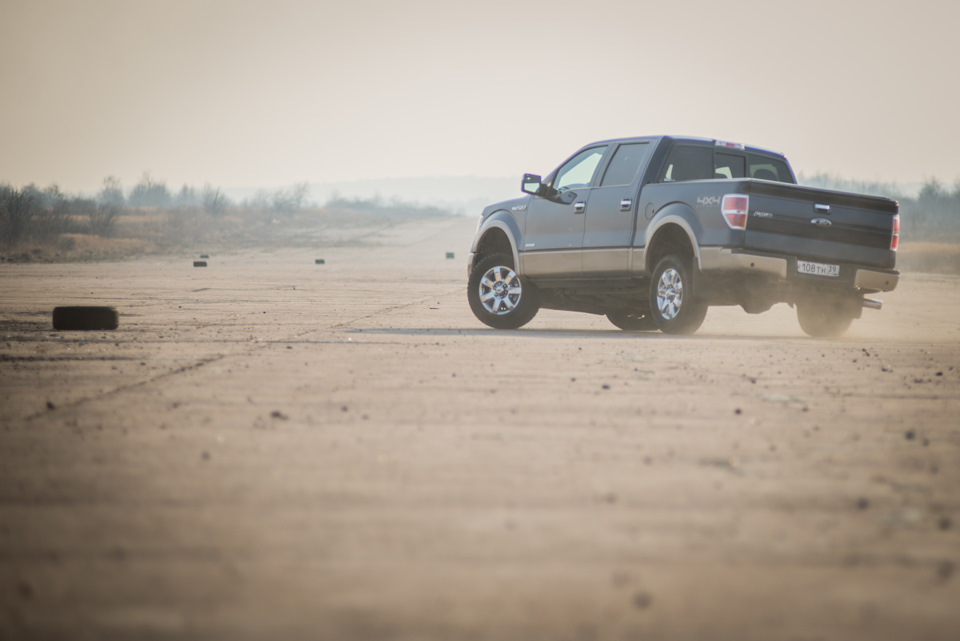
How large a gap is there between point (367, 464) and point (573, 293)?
30.6 ft

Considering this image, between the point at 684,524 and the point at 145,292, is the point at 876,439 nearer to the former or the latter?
the point at 684,524

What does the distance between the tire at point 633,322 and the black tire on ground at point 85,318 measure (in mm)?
6123

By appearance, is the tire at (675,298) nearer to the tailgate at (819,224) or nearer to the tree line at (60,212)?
the tailgate at (819,224)

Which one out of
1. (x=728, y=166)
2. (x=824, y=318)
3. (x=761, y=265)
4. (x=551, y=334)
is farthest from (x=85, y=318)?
(x=824, y=318)

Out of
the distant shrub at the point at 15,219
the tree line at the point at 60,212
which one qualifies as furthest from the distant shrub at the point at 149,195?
the distant shrub at the point at 15,219

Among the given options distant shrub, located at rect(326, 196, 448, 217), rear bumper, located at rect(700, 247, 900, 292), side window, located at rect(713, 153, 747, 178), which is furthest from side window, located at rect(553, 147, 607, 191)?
distant shrub, located at rect(326, 196, 448, 217)

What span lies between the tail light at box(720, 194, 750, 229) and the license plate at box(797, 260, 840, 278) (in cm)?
80

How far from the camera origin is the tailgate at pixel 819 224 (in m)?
12.5

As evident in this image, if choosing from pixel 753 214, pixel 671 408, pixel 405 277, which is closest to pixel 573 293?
pixel 753 214

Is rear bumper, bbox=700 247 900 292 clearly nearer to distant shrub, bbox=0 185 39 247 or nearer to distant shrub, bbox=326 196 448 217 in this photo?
distant shrub, bbox=0 185 39 247

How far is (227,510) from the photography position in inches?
186

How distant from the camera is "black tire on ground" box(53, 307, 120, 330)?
13.1m

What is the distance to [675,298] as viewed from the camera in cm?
1329

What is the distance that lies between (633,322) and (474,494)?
10.9 meters
